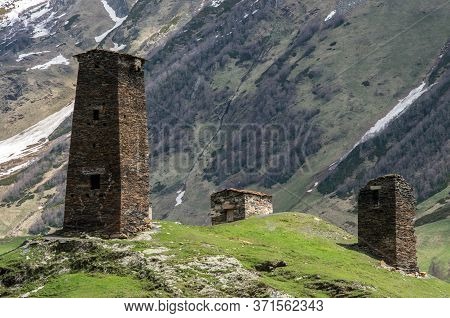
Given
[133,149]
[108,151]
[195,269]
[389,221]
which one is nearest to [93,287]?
[195,269]

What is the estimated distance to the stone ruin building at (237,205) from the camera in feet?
229

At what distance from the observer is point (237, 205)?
7031 centimetres

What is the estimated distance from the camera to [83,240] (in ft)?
177

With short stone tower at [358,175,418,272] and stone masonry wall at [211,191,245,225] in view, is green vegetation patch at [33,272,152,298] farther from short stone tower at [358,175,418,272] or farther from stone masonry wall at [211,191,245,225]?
stone masonry wall at [211,191,245,225]

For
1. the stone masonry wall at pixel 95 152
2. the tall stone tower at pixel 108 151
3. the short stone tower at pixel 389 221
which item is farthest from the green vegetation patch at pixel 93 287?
the short stone tower at pixel 389 221

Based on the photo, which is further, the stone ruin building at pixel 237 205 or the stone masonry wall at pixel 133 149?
the stone ruin building at pixel 237 205

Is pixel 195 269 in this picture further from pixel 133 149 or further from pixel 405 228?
pixel 405 228

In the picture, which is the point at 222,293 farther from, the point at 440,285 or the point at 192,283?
the point at 440,285

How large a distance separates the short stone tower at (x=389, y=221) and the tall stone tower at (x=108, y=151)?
1522 centimetres

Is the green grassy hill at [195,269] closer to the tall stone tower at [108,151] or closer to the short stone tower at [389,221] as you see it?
the tall stone tower at [108,151]

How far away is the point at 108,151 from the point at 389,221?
19.3m
